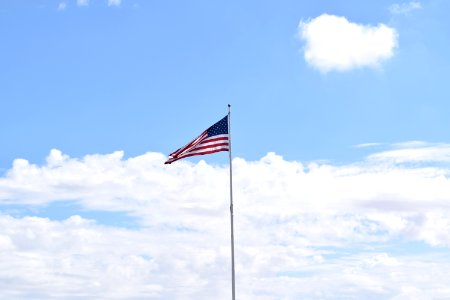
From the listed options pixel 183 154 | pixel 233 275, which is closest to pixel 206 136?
pixel 183 154

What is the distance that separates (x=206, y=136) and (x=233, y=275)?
349 inches

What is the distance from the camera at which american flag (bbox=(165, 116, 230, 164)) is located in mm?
83000

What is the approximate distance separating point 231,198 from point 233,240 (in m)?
2.92

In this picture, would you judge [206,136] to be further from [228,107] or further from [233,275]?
[233,275]

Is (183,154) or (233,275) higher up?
(183,154)

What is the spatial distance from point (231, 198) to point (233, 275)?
16.5 feet

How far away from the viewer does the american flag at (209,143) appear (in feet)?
272

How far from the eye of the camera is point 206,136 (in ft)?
274

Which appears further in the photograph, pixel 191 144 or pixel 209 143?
pixel 209 143

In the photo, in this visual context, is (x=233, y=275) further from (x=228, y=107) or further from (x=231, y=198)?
(x=228, y=107)

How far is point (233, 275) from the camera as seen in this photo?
Answer: 8256 cm

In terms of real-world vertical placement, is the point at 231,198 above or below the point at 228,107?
below

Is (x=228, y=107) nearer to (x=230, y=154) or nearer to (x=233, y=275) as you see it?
(x=230, y=154)

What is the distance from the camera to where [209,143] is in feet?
275
